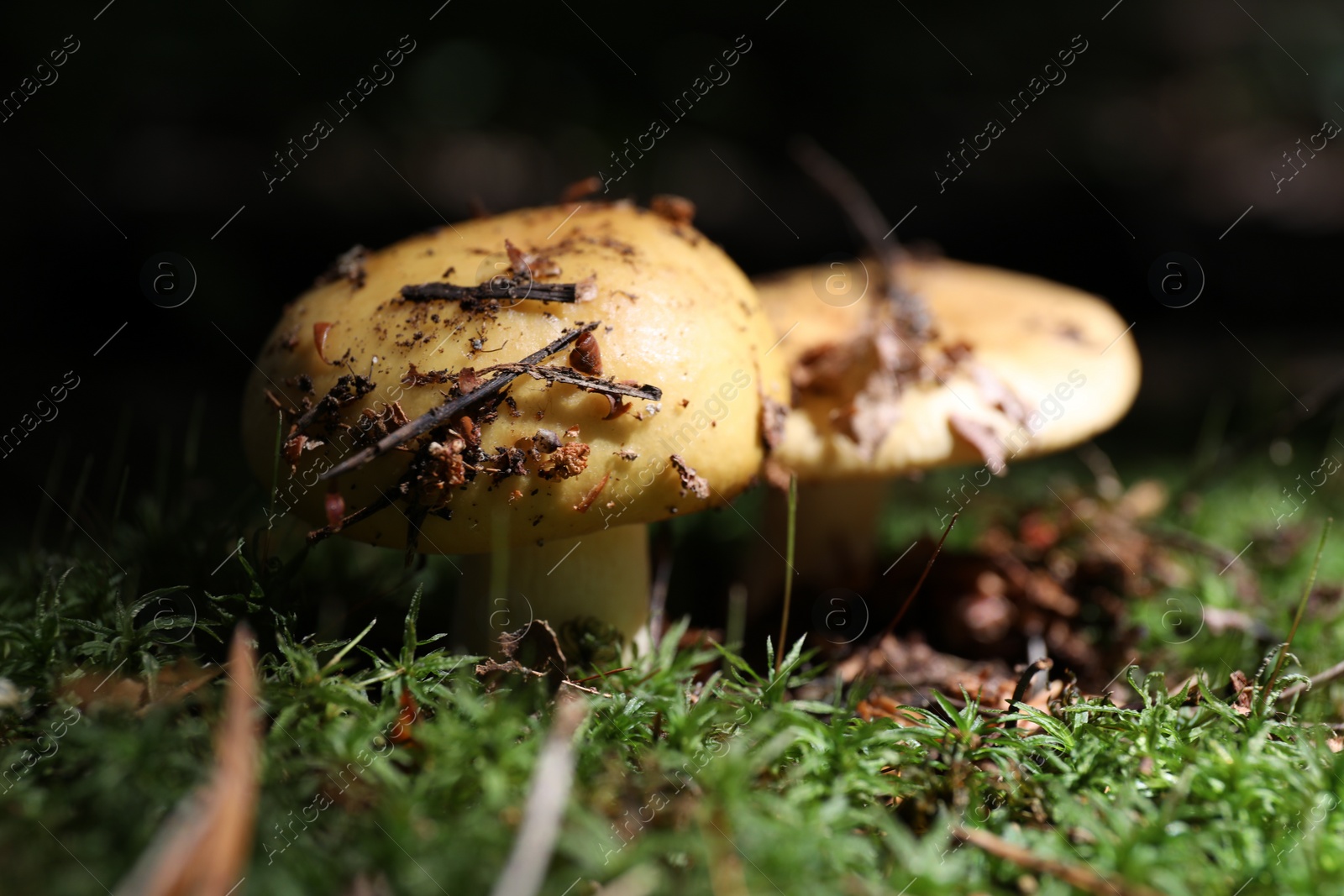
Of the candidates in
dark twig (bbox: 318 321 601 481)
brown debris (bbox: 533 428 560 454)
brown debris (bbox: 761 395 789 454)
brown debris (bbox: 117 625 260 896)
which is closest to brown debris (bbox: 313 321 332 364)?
dark twig (bbox: 318 321 601 481)

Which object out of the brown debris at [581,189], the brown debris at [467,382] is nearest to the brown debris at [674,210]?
the brown debris at [581,189]

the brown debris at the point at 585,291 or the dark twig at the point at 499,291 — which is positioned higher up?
the dark twig at the point at 499,291

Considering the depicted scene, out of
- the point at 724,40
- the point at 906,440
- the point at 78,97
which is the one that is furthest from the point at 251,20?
the point at 906,440

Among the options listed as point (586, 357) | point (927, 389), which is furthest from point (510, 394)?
point (927, 389)

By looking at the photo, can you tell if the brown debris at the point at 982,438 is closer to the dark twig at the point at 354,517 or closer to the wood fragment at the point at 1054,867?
the wood fragment at the point at 1054,867

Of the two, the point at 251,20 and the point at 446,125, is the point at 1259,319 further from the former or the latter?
the point at 251,20

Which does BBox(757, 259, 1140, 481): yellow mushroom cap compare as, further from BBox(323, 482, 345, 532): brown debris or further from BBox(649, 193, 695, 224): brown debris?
BBox(323, 482, 345, 532): brown debris

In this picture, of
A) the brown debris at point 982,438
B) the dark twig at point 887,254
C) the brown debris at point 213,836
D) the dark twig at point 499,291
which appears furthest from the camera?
the dark twig at point 887,254
